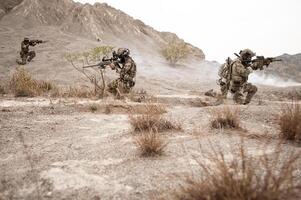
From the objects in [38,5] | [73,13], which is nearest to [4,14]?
[38,5]

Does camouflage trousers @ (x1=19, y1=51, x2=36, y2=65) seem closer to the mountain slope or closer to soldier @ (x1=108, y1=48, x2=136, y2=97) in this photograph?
the mountain slope

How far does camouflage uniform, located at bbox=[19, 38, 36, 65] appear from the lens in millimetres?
17766

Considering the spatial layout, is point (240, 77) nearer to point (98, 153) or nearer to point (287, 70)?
point (98, 153)

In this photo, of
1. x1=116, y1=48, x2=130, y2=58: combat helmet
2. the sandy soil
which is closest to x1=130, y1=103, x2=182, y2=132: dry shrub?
the sandy soil

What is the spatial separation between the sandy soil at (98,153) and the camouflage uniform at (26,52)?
1228 centimetres

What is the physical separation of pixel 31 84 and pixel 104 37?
20.7m

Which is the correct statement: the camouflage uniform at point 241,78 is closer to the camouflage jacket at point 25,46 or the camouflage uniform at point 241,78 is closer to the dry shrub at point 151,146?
the dry shrub at point 151,146

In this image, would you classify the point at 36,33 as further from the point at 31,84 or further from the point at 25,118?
A: the point at 25,118

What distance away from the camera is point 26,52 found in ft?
60.7

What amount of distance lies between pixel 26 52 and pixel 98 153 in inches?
638

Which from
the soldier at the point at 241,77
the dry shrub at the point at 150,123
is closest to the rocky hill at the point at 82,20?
the soldier at the point at 241,77

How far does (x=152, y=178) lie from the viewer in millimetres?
2953

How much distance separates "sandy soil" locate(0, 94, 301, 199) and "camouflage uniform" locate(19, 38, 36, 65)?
1228cm

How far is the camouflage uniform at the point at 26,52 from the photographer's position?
17766 mm
